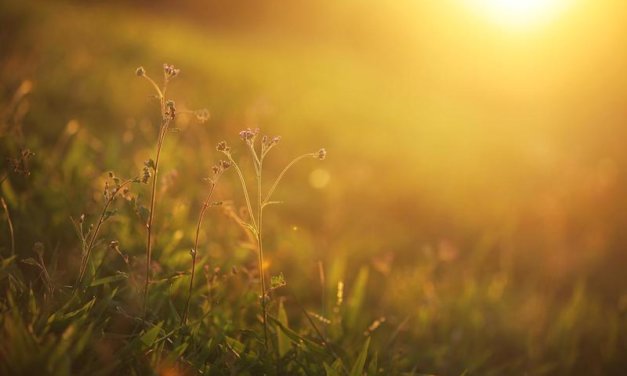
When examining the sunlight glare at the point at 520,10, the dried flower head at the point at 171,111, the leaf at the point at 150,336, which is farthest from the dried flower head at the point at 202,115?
the sunlight glare at the point at 520,10

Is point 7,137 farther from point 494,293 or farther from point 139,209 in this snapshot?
point 494,293

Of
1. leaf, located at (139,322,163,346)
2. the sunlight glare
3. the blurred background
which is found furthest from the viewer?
the sunlight glare

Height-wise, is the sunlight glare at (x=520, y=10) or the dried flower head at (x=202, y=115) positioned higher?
the sunlight glare at (x=520, y=10)

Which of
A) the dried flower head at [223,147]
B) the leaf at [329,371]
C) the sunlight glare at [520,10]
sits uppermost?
the sunlight glare at [520,10]

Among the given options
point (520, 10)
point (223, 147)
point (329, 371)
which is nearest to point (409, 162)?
point (520, 10)

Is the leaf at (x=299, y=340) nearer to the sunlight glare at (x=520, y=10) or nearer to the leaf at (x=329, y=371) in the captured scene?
the leaf at (x=329, y=371)

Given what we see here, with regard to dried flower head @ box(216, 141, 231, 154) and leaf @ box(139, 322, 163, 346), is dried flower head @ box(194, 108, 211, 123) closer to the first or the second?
dried flower head @ box(216, 141, 231, 154)

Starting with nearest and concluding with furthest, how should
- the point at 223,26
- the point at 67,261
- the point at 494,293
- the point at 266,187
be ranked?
1. the point at 67,261
2. the point at 494,293
3. the point at 266,187
4. the point at 223,26

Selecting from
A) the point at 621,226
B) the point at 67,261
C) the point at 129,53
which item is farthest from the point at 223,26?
the point at 67,261

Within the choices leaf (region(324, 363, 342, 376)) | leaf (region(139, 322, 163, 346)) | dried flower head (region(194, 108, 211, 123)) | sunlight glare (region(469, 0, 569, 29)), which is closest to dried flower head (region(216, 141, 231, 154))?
dried flower head (region(194, 108, 211, 123))
